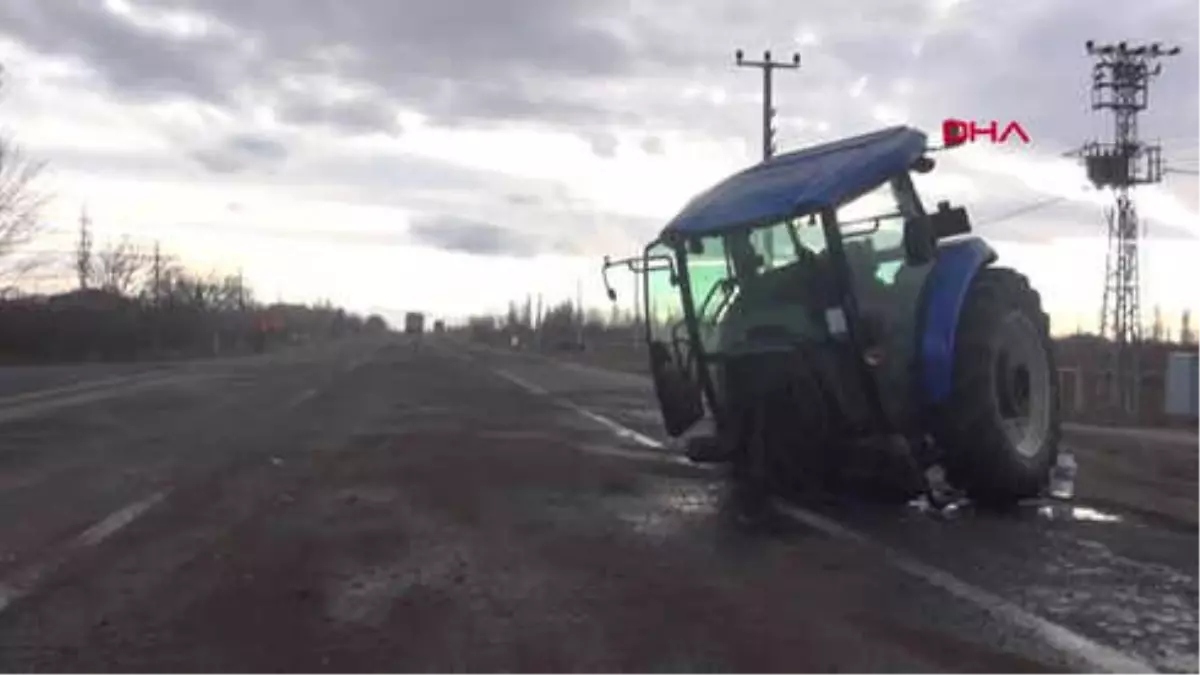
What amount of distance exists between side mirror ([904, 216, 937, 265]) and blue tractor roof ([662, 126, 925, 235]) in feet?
1.41

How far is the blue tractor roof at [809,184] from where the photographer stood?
11477 millimetres

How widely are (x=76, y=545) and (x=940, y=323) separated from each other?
6486 millimetres

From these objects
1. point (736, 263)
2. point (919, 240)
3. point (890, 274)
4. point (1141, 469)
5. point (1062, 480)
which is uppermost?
point (919, 240)

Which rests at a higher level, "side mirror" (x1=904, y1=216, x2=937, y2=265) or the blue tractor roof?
the blue tractor roof

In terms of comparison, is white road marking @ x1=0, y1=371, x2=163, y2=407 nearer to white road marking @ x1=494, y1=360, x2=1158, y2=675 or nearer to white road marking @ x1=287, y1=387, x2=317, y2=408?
white road marking @ x1=287, y1=387, x2=317, y2=408

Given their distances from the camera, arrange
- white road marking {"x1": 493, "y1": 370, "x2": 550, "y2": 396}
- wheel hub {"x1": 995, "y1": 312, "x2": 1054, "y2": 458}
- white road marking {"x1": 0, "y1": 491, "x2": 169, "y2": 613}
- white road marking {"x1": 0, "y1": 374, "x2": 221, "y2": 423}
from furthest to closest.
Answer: white road marking {"x1": 493, "y1": 370, "x2": 550, "y2": 396} → white road marking {"x1": 0, "y1": 374, "x2": 221, "y2": 423} → wheel hub {"x1": 995, "y1": 312, "x2": 1054, "y2": 458} → white road marking {"x1": 0, "y1": 491, "x2": 169, "y2": 613}

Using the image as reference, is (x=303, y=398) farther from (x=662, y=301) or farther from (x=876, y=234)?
(x=876, y=234)

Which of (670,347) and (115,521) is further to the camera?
(670,347)

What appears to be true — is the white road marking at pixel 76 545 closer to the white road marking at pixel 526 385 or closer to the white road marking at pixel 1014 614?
the white road marking at pixel 1014 614

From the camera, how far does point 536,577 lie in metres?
8.84

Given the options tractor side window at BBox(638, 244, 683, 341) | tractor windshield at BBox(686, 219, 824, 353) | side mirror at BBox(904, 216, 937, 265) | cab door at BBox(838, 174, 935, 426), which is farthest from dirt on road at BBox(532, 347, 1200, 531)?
tractor side window at BBox(638, 244, 683, 341)

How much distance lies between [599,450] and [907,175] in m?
7.40

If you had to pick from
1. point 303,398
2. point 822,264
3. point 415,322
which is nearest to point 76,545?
point 822,264

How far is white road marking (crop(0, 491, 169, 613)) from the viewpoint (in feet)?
27.8
